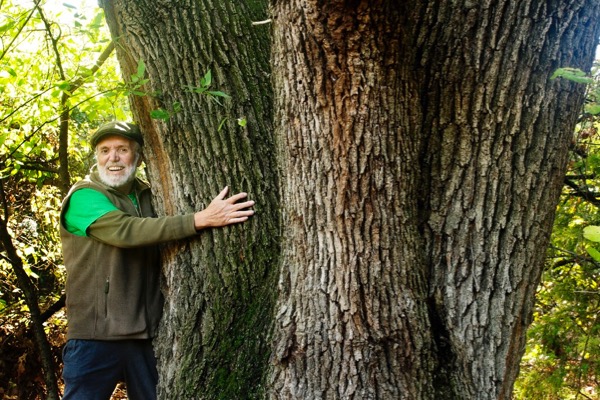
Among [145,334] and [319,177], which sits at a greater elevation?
[319,177]

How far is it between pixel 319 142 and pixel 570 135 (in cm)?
111

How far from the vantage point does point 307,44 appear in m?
2.10

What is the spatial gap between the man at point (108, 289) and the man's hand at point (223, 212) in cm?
40

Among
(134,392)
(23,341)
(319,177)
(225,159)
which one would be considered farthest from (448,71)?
(23,341)

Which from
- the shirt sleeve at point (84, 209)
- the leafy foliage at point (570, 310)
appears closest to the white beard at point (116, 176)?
the shirt sleeve at point (84, 209)

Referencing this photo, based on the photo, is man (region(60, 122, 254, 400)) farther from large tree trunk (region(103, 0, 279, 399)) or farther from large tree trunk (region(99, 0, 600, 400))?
large tree trunk (region(99, 0, 600, 400))

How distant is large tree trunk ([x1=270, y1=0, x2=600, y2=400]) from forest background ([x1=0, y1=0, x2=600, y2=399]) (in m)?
1.87

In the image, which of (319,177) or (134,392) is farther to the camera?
(134,392)

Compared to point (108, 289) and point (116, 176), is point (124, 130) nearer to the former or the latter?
point (116, 176)

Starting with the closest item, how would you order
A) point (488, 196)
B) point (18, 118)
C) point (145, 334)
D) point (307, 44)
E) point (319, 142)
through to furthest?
point (307, 44), point (319, 142), point (488, 196), point (145, 334), point (18, 118)

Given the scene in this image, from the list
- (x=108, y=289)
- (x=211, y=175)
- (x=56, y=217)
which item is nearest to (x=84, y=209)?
(x=108, y=289)

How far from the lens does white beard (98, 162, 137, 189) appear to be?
326cm

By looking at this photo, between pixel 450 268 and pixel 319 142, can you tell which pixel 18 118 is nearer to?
pixel 319 142

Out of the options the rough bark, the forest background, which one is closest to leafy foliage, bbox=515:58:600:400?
the forest background
